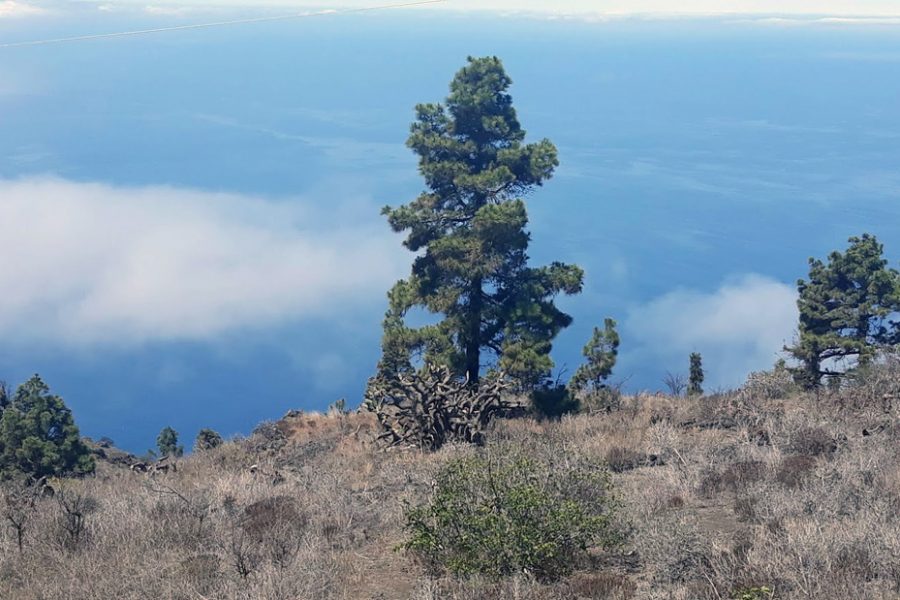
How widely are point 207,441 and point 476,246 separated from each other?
25.8 ft

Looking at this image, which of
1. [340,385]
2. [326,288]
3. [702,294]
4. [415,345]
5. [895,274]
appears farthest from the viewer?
[326,288]

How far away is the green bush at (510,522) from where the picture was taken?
6.64 m

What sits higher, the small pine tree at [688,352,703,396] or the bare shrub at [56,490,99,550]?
the small pine tree at [688,352,703,396]

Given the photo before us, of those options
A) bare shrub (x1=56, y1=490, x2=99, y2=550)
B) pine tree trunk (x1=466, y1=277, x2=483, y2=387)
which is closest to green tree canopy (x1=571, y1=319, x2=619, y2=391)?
pine tree trunk (x1=466, y1=277, x2=483, y2=387)

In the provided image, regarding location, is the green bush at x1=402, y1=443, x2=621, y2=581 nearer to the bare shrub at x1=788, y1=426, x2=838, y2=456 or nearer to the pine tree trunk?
the bare shrub at x1=788, y1=426, x2=838, y2=456

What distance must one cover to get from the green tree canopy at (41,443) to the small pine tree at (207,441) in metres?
2.16

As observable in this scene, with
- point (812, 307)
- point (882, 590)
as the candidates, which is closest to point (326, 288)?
point (812, 307)

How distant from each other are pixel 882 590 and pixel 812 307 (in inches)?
677

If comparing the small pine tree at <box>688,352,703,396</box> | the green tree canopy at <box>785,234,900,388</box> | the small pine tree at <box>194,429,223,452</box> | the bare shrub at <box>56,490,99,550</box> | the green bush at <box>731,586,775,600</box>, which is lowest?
the green bush at <box>731,586,775,600</box>

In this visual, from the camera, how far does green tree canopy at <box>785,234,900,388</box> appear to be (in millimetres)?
21047

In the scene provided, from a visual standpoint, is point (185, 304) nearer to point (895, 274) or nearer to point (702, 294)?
point (702, 294)

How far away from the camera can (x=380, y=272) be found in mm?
195000

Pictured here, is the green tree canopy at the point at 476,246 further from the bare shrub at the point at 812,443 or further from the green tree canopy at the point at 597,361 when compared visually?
the bare shrub at the point at 812,443

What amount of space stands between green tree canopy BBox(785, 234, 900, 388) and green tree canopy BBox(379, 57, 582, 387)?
252 inches
